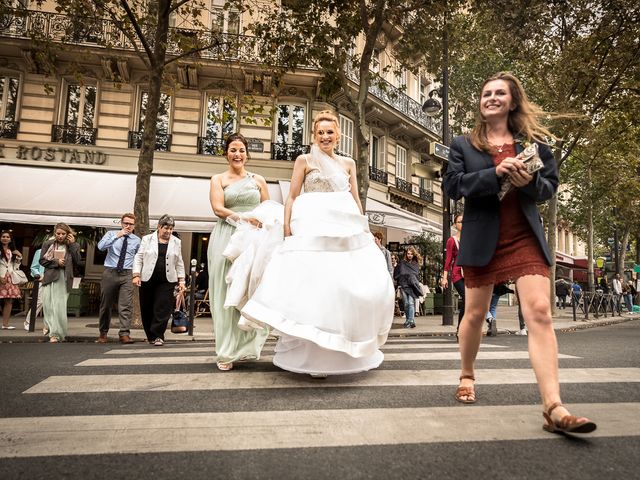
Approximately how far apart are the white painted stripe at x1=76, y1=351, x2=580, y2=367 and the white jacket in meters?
2.11

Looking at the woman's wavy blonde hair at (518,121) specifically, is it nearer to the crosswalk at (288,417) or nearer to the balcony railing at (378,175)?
the crosswalk at (288,417)

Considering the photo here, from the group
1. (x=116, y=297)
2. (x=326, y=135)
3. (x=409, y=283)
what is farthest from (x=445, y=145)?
(x=326, y=135)

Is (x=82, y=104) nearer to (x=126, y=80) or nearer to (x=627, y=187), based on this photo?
(x=126, y=80)

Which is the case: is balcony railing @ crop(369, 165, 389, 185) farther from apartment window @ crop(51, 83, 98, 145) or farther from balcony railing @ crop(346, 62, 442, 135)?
apartment window @ crop(51, 83, 98, 145)

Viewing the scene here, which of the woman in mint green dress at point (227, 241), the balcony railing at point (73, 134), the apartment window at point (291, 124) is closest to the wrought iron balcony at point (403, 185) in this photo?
the apartment window at point (291, 124)

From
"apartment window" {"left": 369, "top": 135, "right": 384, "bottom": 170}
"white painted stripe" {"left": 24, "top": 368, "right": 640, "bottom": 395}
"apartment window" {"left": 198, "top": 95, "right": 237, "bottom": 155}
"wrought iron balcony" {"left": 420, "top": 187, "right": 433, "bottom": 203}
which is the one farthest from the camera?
"wrought iron balcony" {"left": 420, "top": 187, "right": 433, "bottom": 203}

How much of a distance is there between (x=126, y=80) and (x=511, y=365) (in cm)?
1700

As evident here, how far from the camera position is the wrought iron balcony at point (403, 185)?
23.6m

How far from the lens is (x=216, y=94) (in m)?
18.2

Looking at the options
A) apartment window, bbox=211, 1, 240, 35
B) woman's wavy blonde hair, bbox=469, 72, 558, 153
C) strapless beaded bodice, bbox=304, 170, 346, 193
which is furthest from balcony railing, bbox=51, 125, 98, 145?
woman's wavy blonde hair, bbox=469, 72, 558, 153

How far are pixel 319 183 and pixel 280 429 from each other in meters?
2.36

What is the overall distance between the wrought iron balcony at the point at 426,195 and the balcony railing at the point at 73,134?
15.5m

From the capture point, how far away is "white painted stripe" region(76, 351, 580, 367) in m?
4.76

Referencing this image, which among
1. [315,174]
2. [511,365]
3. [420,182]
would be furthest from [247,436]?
[420,182]
